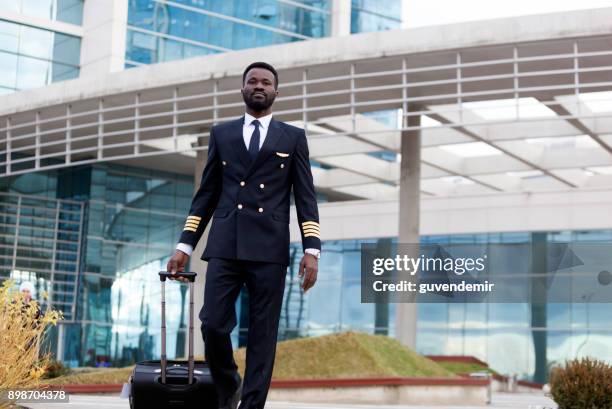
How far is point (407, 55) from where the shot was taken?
21672mm

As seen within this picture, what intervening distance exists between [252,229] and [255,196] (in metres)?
0.20

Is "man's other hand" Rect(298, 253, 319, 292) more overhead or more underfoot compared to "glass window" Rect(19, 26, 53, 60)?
more underfoot

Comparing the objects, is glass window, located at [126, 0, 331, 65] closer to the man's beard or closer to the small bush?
the small bush

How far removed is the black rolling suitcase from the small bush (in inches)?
252

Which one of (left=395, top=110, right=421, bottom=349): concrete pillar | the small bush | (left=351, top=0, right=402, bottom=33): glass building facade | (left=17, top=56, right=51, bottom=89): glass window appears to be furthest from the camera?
(left=351, top=0, right=402, bottom=33): glass building facade

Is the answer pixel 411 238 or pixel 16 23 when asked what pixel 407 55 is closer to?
pixel 411 238

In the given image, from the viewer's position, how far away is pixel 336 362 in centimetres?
1670

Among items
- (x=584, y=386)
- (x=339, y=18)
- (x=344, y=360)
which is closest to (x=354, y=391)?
(x=344, y=360)

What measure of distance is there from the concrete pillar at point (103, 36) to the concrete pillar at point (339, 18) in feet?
32.0

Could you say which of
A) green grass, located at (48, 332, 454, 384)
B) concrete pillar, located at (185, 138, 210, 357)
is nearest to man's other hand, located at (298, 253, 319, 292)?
green grass, located at (48, 332, 454, 384)

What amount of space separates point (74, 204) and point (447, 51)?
15.2 m

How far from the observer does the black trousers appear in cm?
538

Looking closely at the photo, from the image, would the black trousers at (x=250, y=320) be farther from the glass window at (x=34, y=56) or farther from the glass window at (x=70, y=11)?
the glass window at (x=70, y=11)

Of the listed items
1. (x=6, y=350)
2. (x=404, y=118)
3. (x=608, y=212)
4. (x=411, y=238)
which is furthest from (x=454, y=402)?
(x=608, y=212)
